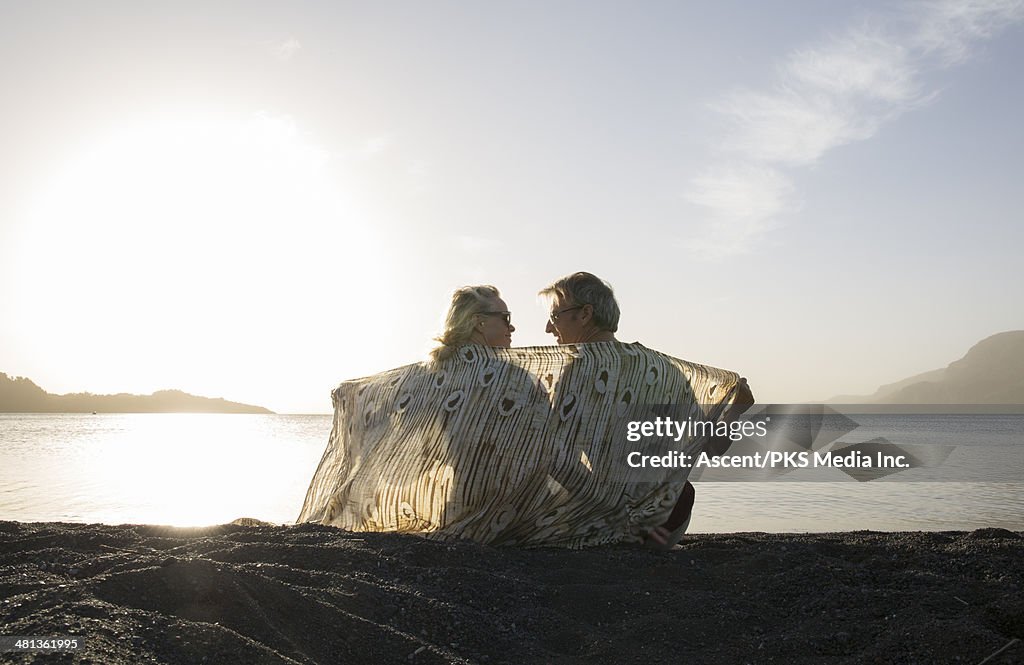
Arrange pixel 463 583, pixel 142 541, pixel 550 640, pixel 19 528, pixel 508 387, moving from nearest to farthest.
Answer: pixel 550 640
pixel 463 583
pixel 142 541
pixel 508 387
pixel 19 528

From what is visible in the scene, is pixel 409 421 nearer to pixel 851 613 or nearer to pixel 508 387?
pixel 508 387

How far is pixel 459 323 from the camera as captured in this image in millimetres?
5387

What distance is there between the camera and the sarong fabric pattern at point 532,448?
15.9 ft

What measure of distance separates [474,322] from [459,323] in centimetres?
11

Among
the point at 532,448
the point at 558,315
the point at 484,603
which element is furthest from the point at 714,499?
the point at 484,603

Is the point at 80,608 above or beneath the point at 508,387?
beneath

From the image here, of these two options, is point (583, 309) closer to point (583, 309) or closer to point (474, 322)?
point (583, 309)

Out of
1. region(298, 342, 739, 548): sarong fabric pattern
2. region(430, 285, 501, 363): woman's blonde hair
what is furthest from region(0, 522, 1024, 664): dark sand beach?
region(430, 285, 501, 363): woman's blonde hair

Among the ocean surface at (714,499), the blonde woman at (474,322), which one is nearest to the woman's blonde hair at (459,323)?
the blonde woman at (474,322)

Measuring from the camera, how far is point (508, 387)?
16.5 ft

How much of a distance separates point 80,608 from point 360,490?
8.82 ft

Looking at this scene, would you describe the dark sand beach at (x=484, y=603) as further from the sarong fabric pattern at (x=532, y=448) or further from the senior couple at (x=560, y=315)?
the senior couple at (x=560, y=315)

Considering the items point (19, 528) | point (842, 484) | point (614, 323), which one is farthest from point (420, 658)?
point (842, 484)

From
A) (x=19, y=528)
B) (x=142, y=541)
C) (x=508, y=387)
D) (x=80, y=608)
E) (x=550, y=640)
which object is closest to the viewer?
(x=80, y=608)
